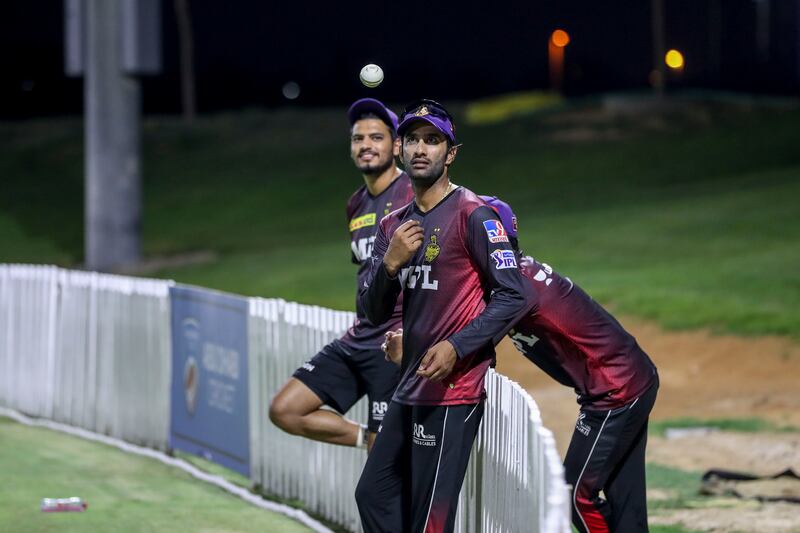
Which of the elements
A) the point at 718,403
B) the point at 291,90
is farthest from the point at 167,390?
the point at 291,90

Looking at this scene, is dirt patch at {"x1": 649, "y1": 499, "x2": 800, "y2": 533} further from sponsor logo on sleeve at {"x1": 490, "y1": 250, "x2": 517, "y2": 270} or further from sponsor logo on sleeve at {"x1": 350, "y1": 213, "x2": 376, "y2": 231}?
sponsor logo on sleeve at {"x1": 490, "y1": 250, "x2": 517, "y2": 270}

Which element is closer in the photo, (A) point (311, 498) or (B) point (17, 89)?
(A) point (311, 498)

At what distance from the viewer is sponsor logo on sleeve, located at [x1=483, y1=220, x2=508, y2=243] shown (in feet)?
18.6

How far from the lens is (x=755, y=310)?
1802 cm

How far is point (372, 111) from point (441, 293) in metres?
1.95

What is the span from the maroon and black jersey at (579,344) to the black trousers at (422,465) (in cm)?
48

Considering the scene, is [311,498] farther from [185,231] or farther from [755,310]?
[185,231]

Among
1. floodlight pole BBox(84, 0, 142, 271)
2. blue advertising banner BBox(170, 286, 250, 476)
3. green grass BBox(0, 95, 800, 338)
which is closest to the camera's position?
blue advertising banner BBox(170, 286, 250, 476)

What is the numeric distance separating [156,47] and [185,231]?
12214 mm

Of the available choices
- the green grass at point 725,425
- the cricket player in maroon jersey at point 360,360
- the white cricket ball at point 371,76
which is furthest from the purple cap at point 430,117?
the green grass at point 725,425

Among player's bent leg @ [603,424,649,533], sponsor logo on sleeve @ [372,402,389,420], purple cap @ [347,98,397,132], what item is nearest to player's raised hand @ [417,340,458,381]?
player's bent leg @ [603,424,649,533]

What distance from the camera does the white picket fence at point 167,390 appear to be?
18.6ft

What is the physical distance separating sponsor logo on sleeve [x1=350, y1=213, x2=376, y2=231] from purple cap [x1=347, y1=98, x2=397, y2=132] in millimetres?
499

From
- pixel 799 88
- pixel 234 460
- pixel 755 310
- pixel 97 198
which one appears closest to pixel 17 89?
pixel 799 88
